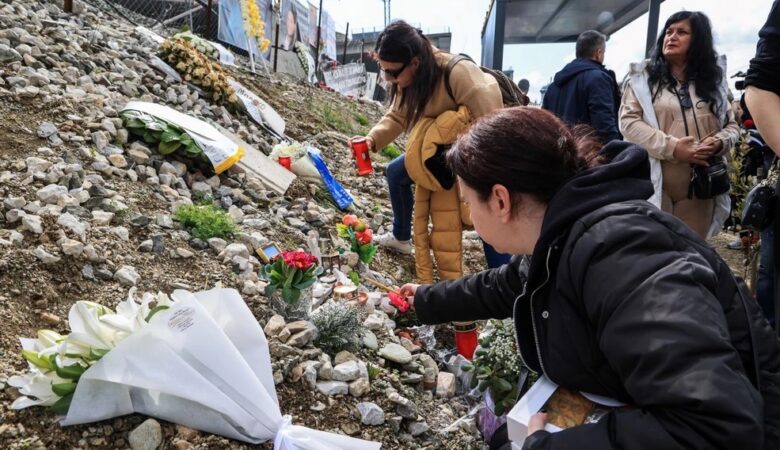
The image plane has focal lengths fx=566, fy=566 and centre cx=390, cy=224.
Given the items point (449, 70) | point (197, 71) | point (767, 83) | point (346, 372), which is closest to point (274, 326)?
point (346, 372)

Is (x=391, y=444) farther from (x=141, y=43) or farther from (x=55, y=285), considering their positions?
(x=141, y=43)

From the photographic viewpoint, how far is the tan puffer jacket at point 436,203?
9.68 feet

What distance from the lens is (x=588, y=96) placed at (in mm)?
3471

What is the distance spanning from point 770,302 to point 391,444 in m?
1.72

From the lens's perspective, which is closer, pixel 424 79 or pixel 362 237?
pixel 424 79

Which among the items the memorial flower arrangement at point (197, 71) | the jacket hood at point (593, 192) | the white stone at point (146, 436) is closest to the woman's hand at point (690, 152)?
the jacket hood at point (593, 192)

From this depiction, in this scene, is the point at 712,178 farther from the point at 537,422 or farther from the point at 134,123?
the point at 134,123

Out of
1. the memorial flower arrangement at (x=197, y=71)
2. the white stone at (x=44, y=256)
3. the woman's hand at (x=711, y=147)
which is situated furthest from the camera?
the memorial flower arrangement at (x=197, y=71)

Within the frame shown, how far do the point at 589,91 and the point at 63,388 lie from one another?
3.11 m

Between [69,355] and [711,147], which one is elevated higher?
[711,147]

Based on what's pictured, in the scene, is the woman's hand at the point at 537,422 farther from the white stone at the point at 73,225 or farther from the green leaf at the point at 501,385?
the white stone at the point at 73,225

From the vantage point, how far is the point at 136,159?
3637 mm

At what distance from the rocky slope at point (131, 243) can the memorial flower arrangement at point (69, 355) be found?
2.7 inches

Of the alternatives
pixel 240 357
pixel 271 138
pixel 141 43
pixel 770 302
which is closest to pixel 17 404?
pixel 240 357
